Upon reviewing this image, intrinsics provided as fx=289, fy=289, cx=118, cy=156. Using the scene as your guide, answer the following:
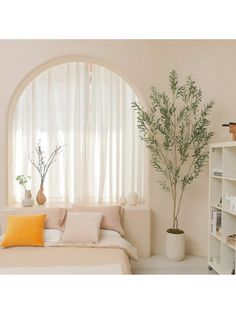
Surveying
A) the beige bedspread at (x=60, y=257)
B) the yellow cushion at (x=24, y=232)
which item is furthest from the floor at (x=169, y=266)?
the yellow cushion at (x=24, y=232)

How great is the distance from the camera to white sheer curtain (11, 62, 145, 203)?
14.6ft

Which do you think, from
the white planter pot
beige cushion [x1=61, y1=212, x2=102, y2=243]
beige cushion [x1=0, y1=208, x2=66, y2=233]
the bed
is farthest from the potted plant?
beige cushion [x1=0, y1=208, x2=66, y2=233]

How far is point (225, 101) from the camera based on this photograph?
3.86 meters

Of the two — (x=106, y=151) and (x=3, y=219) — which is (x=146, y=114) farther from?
(x=3, y=219)

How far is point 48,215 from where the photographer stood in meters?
3.63

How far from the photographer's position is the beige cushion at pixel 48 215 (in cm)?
358

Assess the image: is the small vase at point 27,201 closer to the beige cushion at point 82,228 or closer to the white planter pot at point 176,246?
the beige cushion at point 82,228

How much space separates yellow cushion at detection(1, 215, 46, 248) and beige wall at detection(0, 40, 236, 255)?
65 centimetres

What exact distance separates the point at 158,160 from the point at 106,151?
36.6 inches

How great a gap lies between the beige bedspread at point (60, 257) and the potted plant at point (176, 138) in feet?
3.34

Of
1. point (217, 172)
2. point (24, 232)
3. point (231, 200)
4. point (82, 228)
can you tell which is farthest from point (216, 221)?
point (24, 232)

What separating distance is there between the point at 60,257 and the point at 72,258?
127mm
